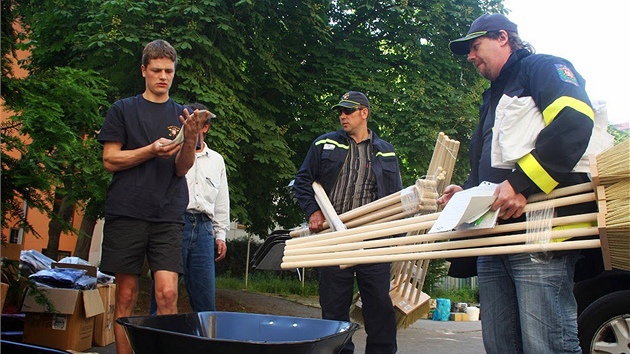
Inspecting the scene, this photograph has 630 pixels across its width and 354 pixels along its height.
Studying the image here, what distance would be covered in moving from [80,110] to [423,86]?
7.43m

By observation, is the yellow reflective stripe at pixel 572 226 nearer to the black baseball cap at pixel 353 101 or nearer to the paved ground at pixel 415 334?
the black baseball cap at pixel 353 101

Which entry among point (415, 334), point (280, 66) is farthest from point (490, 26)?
point (280, 66)

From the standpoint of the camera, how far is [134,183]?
12.3ft

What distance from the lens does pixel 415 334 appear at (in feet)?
31.3

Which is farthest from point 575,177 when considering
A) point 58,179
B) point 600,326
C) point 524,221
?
point 58,179

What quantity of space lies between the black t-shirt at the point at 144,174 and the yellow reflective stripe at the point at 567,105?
2.13 meters

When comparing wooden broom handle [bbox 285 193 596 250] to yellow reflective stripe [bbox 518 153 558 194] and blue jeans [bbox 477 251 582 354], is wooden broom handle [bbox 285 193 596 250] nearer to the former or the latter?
yellow reflective stripe [bbox 518 153 558 194]

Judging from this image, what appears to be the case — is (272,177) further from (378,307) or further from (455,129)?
(378,307)

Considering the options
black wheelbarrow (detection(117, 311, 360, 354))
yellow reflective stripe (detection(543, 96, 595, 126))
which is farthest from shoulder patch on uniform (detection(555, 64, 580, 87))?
black wheelbarrow (detection(117, 311, 360, 354))

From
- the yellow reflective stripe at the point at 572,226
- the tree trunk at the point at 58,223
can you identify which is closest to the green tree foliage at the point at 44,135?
the tree trunk at the point at 58,223

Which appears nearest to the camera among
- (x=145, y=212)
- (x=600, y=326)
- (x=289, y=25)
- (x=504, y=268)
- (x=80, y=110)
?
(x=504, y=268)

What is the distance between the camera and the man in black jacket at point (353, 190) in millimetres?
4836

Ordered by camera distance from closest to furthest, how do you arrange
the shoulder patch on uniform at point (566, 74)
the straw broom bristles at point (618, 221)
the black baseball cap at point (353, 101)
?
the straw broom bristles at point (618, 221), the shoulder patch on uniform at point (566, 74), the black baseball cap at point (353, 101)

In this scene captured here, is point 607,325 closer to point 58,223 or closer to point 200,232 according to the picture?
point 200,232
